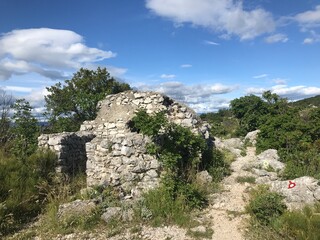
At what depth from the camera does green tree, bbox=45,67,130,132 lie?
49.9ft

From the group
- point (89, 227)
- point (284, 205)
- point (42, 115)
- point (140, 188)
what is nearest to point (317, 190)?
point (284, 205)

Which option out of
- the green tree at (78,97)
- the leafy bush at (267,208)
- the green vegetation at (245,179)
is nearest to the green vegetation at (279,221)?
the leafy bush at (267,208)

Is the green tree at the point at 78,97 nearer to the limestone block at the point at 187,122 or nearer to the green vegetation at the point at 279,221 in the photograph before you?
the limestone block at the point at 187,122

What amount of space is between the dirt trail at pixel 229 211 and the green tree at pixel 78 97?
788 cm

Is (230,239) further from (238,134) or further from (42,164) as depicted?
(238,134)

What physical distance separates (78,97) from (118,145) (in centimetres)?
728

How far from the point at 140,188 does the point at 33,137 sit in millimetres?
5409

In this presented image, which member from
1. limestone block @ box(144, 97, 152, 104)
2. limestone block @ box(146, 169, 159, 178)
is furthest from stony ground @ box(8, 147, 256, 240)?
limestone block @ box(144, 97, 152, 104)

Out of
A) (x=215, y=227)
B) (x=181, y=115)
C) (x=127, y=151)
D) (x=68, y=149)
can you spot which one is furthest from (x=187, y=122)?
(x=215, y=227)

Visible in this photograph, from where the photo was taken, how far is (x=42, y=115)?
15.1 meters

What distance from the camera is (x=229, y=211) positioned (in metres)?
7.79

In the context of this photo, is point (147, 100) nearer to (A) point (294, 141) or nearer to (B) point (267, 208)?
(B) point (267, 208)

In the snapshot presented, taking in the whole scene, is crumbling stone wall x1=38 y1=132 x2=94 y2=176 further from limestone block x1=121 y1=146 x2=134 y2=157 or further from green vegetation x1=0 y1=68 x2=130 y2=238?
limestone block x1=121 y1=146 x2=134 y2=157

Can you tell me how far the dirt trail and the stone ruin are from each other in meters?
1.80
